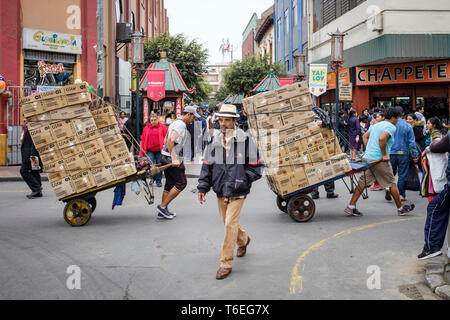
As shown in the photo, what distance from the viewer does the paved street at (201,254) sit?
4.92 metres

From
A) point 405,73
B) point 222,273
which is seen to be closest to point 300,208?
point 222,273

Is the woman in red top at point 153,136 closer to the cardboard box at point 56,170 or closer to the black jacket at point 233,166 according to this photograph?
the cardboard box at point 56,170

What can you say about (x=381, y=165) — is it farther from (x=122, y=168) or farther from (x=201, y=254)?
(x=122, y=168)

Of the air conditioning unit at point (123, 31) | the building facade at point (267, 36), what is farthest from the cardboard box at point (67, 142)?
the building facade at point (267, 36)

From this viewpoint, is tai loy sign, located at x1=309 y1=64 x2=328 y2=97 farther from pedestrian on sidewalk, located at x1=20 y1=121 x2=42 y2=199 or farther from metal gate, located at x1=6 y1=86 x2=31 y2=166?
pedestrian on sidewalk, located at x1=20 y1=121 x2=42 y2=199

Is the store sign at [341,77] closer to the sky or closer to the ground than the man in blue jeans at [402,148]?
closer to the sky

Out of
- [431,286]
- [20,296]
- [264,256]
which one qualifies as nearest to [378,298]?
[431,286]

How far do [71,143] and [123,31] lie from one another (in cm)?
1876

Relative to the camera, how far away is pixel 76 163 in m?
8.03

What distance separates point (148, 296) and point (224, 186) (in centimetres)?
155

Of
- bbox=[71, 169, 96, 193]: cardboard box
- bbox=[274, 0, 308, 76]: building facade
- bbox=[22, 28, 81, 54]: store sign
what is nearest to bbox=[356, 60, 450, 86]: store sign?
bbox=[274, 0, 308, 76]: building facade

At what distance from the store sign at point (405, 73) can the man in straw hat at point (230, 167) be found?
57.7 feet

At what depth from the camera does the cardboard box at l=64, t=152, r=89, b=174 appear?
8.00 m

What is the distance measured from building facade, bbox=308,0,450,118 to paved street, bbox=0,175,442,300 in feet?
40.5
